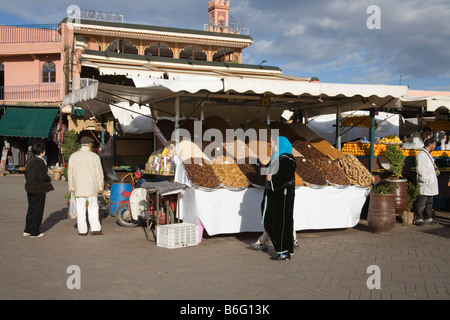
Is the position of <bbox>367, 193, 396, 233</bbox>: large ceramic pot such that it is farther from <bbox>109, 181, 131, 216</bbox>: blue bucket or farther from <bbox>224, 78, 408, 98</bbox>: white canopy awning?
<bbox>109, 181, 131, 216</bbox>: blue bucket

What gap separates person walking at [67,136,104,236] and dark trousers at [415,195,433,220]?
6.10 metres

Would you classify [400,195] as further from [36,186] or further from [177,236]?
[36,186]

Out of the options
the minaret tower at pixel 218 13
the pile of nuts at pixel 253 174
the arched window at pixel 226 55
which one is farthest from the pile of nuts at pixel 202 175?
the minaret tower at pixel 218 13

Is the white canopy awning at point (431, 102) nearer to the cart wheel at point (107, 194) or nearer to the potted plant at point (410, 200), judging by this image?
the potted plant at point (410, 200)

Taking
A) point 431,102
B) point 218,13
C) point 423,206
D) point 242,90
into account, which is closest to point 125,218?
point 242,90

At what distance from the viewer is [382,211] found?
8.13 m

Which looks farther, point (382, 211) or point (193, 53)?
point (193, 53)

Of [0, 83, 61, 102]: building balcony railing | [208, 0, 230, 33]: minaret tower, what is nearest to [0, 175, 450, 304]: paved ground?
[0, 83, 61, 102]: building balcony railing

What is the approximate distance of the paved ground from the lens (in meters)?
4.79

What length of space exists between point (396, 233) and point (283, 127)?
3.28m

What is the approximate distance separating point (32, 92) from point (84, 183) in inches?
811

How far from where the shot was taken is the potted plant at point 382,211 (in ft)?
26.6

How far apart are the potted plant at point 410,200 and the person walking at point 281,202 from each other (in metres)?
3.79
